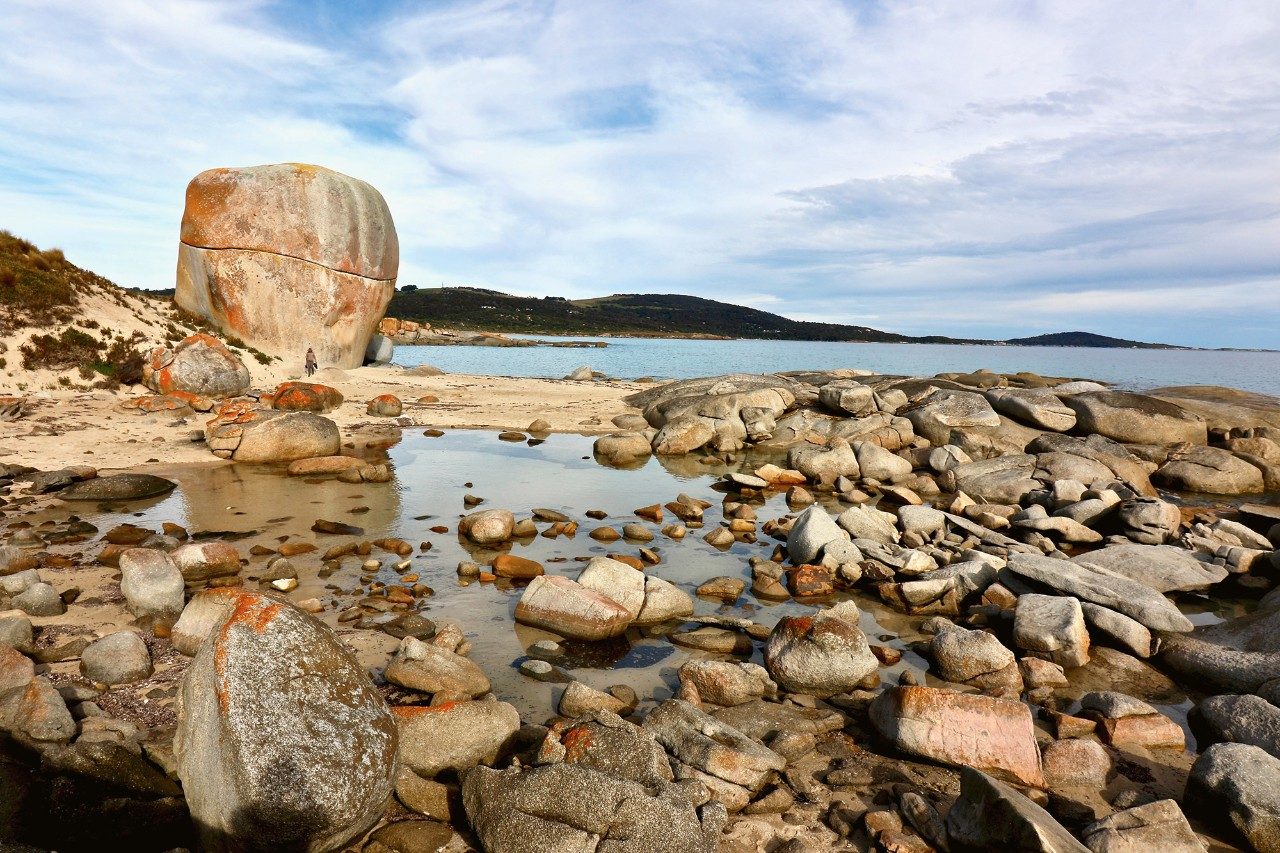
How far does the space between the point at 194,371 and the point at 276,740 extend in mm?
24014

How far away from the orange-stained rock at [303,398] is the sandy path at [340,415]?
493mm

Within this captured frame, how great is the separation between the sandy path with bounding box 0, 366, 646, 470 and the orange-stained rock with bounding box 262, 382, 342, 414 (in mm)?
493

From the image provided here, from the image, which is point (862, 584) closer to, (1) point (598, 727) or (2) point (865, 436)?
→ (1) point (598, 727)

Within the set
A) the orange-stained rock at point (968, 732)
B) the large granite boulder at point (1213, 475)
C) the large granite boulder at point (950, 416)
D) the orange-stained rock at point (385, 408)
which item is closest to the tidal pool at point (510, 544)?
the orange-stained rock at point (968, 732)

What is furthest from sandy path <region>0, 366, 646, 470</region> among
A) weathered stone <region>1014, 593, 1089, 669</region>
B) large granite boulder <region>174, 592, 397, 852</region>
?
weathered stone <region>1014, 593, 1089, 669</region>

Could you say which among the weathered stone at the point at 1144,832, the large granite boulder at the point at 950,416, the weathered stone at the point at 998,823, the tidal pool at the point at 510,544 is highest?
the large granite boulder at the point at 950,416

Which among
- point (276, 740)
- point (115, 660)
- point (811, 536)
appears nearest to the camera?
point (276, 740)

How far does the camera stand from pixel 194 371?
78.4 feet

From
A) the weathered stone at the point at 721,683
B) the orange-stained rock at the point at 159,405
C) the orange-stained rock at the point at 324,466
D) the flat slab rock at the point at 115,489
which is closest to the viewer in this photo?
the weathered stone at the point at 721,683

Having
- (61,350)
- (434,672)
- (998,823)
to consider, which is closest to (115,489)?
(434,672)

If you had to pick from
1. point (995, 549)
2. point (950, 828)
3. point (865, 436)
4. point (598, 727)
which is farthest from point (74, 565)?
point (865, 436)

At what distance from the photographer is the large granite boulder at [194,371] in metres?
23.5

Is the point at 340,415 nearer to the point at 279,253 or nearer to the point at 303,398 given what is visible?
the point at 303,398

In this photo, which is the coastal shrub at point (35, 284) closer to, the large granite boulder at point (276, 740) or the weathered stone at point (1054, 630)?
the large granite boulder at point (276, 740)
